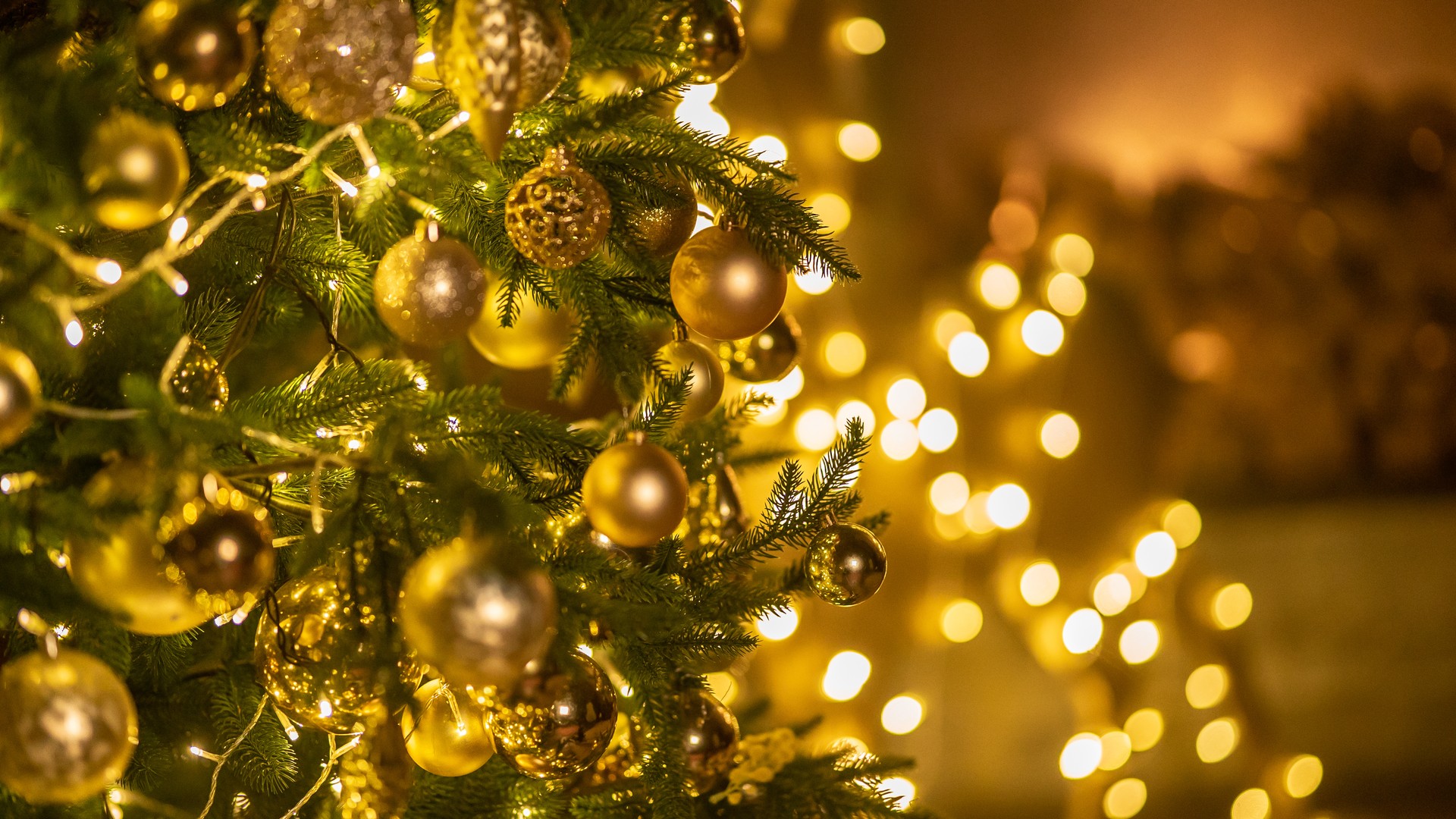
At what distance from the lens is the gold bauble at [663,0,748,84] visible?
64 cm

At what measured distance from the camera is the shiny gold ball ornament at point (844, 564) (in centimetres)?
Answer: 69

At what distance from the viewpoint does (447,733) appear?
0.60 m

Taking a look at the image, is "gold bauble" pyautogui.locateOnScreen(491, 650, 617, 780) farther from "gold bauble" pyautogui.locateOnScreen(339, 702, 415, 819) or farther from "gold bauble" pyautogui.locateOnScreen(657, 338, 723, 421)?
"gold bauble" pyautogui.locateOnScreen(657, 338, 723, 421)

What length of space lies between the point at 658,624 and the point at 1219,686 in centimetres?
194

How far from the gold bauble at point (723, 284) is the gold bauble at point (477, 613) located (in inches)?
9.6

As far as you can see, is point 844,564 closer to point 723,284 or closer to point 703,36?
point 723,284

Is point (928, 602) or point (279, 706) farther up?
point (928, 602)

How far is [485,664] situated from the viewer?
43 centimetres

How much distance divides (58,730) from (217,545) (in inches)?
3.5

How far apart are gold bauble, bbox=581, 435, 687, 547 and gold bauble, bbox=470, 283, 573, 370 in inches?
7.2

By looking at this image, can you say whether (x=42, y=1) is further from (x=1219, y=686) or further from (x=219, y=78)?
(x=1219, y=686)

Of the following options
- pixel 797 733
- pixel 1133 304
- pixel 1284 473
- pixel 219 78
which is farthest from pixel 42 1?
pixel 1284 473

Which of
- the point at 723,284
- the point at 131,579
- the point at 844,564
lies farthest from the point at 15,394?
the point at 844,564

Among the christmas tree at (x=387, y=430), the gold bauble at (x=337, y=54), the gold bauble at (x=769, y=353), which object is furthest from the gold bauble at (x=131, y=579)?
the gold bauble at (x=769, y=353)
